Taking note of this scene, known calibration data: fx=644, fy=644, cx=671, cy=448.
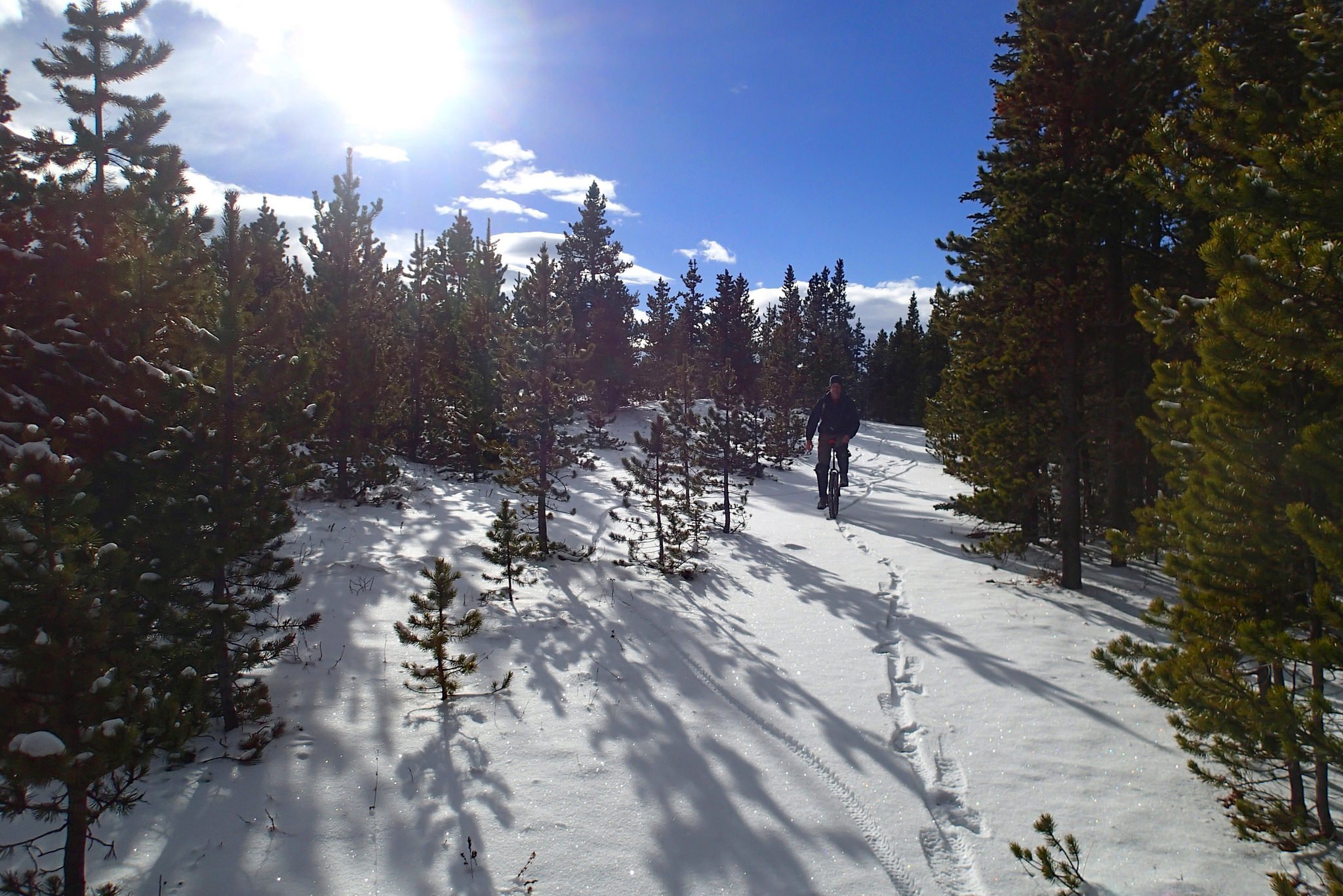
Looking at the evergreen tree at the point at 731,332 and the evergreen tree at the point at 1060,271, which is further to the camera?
the evergreen tree at the point at 731,332

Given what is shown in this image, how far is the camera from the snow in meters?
2.88

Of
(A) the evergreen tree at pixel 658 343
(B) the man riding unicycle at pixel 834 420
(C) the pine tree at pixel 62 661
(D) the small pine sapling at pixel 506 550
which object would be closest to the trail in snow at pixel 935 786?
(C) the pine tree at pixel 62 661

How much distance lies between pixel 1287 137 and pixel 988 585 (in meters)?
7.37

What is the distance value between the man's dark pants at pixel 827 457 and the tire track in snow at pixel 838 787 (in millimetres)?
8407

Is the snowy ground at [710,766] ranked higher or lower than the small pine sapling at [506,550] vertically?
lower

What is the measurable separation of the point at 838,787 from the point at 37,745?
455cm

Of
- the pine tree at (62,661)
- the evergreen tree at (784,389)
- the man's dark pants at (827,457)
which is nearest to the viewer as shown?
the pine tree at (62,661)

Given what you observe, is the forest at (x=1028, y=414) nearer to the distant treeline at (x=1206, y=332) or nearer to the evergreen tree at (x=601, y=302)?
the distant treeline at (x=1206, y=332)

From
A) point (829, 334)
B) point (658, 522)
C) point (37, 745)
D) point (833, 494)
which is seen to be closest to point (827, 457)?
point (833, 494)

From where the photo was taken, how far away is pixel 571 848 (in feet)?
13.1

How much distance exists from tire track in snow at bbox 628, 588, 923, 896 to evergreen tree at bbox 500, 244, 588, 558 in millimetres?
6426

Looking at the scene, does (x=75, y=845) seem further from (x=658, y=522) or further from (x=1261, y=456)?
(x=658, y=522)

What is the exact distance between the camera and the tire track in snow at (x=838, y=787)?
3.76 m

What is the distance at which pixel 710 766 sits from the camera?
194 inches
